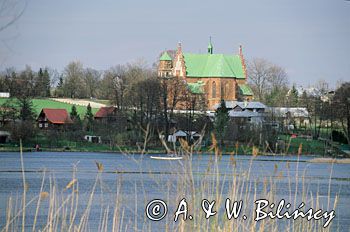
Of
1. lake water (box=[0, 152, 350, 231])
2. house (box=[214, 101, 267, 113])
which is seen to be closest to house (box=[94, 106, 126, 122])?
lake water (box=[0, 152, 350, 231])

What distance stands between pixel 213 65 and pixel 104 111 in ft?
77.0

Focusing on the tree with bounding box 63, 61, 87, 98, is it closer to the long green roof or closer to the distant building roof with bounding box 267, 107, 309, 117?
the distant building roof with bounding box 267, 107, 309, 117

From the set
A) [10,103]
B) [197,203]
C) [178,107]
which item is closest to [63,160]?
[10,103]

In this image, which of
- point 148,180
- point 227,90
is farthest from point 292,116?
point 148,180

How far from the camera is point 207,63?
64062 millimetres

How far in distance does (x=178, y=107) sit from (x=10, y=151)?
10.9m

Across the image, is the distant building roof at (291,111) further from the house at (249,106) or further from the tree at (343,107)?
the tree at (343,107)

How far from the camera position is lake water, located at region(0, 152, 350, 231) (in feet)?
16.7

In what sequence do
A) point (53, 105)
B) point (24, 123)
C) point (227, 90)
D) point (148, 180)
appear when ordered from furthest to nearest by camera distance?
1. point (227, 90)
2. point (53, 105)
3. point (24, 123)
4. point (148, 180)

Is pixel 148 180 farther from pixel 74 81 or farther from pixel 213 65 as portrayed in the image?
pixel 213 65

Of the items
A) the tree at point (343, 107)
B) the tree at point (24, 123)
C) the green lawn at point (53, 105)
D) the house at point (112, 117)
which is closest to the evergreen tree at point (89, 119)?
the house at point (112, 117)

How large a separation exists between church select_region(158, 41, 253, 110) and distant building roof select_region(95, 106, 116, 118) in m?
17.9

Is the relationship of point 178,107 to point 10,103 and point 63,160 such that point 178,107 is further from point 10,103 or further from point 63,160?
point 63,160

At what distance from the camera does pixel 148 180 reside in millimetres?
18766
